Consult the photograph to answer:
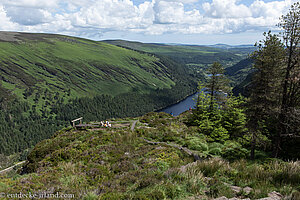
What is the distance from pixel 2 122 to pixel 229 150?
761 ft

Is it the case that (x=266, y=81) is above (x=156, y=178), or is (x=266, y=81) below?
above

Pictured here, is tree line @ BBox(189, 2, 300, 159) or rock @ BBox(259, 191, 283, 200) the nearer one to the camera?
rock @ BBox(259, 191, 283, 200)

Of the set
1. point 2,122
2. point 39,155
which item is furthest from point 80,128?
point 2,122

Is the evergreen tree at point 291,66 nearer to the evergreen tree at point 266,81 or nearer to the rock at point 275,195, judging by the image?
the evergreen tree at point 266,81

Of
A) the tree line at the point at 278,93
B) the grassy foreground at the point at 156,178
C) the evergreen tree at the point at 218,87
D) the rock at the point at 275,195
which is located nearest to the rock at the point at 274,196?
the rock at the point at 275,195

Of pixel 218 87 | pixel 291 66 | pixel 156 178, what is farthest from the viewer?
pixel 218 87

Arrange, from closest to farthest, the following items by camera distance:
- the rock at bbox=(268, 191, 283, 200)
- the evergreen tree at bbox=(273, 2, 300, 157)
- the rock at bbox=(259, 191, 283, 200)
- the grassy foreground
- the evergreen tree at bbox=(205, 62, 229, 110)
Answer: the rock at bbox=(259, 191, 283, 200)
the rock at bbox=(268, 191, 283, 200)
the grassy foreground
the evergreen tree at bbox=(273, 2, 300, 157)
the evergreen tree at bbox=(205, 62, 229, 110)

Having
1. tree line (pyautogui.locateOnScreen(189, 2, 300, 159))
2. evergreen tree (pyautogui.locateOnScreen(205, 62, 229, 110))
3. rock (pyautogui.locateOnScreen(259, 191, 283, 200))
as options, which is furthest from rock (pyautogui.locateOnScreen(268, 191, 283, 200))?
evergreen tree (pyautogui.locateOnScreen(205, 62, 229, 110))

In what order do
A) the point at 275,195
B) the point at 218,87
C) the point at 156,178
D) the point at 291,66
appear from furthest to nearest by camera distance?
1. the point at 218,87
2. the point at 291,66
3. the point at 156,178
4. the point at 275,195

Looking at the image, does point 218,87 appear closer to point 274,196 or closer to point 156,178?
point 156,178

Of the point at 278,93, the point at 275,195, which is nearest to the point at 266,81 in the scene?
the point at 278,93

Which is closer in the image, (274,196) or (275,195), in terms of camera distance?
(274,196)

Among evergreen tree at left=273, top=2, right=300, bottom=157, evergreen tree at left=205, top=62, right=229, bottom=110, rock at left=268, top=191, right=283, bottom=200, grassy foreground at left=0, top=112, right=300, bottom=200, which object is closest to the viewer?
rock at left=268, top=191, right=283, bottom=200

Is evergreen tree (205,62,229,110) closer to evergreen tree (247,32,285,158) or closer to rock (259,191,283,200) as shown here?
evergreen tree (247,32,285,158)
